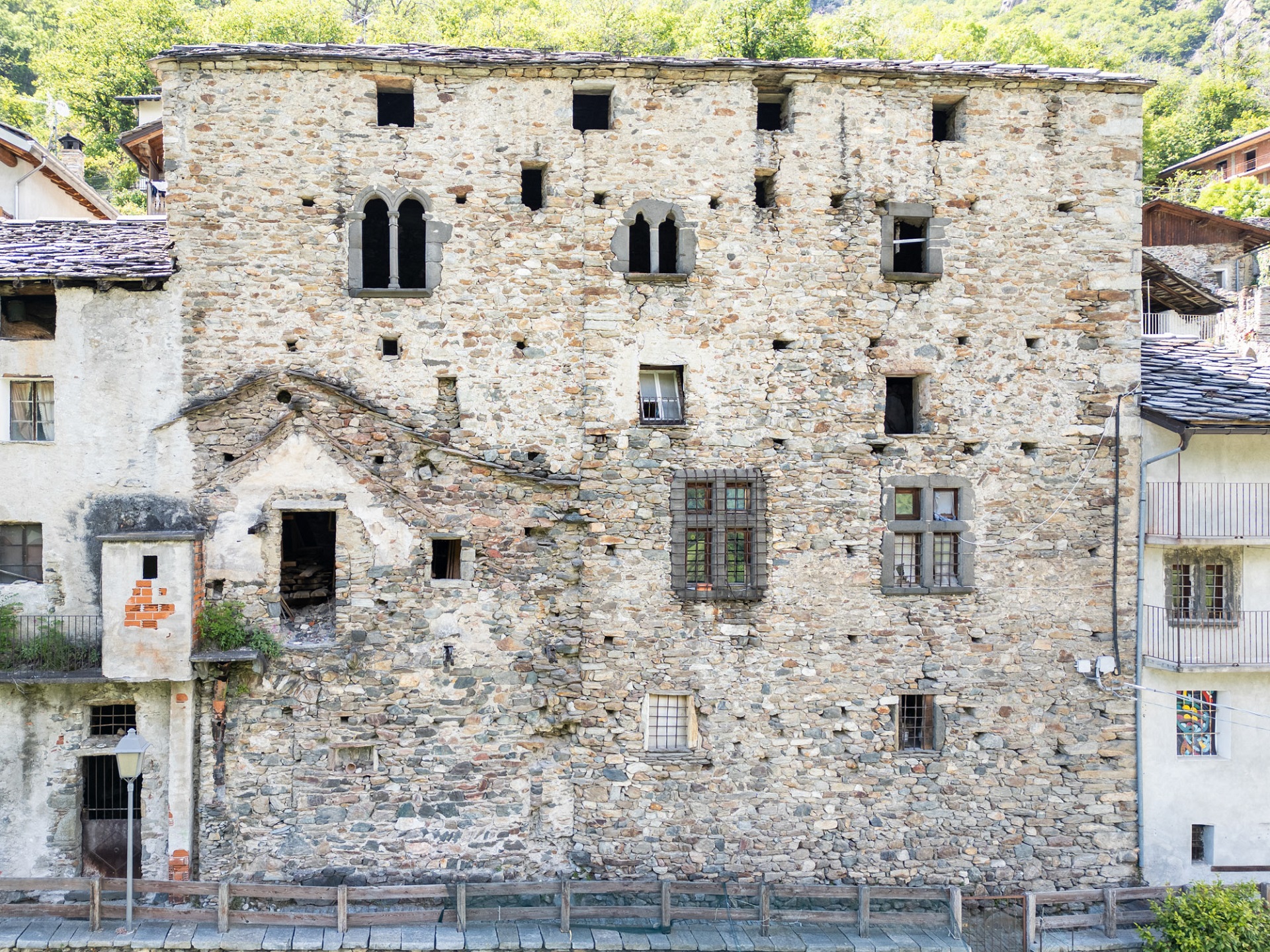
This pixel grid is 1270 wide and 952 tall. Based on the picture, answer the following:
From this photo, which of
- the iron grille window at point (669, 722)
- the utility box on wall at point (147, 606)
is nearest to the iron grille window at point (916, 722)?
the iron grille window at point (669, 722)

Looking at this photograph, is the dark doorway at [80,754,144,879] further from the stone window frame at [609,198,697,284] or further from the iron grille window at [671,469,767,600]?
the stone window frame at [609,198,697,284]

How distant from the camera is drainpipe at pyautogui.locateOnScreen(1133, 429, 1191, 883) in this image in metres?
13.4

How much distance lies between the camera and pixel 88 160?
33031mm

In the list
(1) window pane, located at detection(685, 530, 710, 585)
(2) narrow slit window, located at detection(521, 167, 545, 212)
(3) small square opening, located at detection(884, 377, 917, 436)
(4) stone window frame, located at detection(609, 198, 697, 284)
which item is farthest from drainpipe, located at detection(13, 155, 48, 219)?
(3) small square opening, located at detection(884, 377, 917, 436)

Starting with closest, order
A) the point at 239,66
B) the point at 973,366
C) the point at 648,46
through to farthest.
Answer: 1. the point at 239,66
2. the point at 973,366
3. the point at 648,46

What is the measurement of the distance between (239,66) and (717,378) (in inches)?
325

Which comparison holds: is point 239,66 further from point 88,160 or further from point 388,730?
point 88,160

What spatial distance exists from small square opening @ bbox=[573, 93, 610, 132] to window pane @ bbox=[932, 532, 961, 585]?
8.27m

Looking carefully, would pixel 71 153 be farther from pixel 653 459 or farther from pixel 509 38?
pixel 653 459

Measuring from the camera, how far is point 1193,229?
2623cm

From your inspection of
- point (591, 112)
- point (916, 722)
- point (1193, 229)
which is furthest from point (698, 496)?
point (1193, 229)

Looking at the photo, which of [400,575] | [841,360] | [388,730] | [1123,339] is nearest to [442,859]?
[388,730]

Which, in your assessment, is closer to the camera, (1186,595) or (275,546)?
(275,546)

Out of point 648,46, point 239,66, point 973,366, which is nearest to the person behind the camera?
point 239,66
